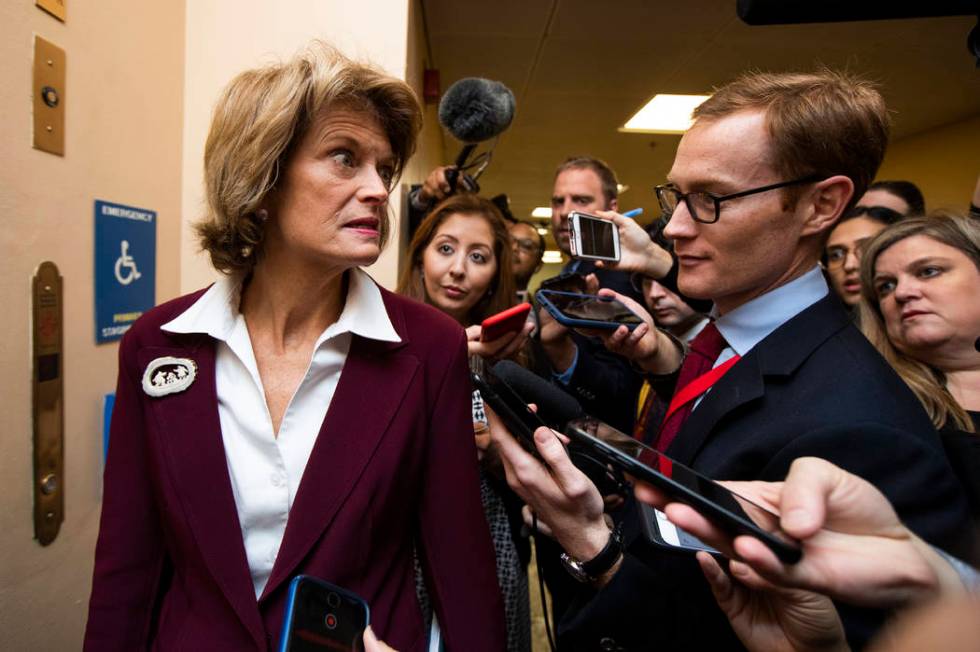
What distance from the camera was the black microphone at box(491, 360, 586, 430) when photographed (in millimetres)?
936

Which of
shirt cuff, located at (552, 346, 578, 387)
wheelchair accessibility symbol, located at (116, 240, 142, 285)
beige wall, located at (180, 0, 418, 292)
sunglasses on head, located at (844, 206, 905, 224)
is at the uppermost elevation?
beige wall, located at (180, 0, 418, 292)

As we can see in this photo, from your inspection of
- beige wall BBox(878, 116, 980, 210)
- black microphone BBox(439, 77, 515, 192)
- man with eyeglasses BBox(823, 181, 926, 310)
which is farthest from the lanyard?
beige wall BBox(878, 116, 980, 210)

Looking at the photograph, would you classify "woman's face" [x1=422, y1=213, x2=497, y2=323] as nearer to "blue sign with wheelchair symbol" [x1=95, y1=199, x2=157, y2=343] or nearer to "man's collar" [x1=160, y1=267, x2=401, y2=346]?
"man's collar" [x1=160, y1=267, x2=401, y2=346]

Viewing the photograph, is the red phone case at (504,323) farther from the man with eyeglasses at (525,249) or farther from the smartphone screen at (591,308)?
the man with eyeglasses at (525,249)

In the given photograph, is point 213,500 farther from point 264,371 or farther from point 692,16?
point 692,16

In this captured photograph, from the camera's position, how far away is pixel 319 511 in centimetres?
93

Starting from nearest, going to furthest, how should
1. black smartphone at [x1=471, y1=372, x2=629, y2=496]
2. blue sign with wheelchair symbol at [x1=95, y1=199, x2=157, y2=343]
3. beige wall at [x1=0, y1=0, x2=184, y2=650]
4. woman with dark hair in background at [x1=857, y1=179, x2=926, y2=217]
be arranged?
black smartphone at [x1=471, y1=372, x2=629, y2=496] < beige wall at [x1=0, y1=0, x2=184, y2=650] < blue sign with wheelchair symbol at [x1=95, y1=199, x2=157, y2=343] < woman with dark hair in background at [x1=857, y1=179, x2=926, y2=217]

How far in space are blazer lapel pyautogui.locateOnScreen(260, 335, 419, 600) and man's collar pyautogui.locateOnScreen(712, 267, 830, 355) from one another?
64cm

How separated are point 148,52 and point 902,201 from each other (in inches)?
123

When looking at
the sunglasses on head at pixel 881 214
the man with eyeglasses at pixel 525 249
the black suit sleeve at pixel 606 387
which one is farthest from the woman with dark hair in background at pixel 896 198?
the man with eyeglasses at pixel 525 249

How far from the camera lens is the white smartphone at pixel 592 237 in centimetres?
160

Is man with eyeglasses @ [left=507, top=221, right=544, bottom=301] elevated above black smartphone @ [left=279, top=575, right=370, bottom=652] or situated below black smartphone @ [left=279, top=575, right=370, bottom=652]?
above

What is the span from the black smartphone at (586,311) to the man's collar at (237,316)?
20.9 inches

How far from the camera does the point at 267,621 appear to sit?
91 centimetres
